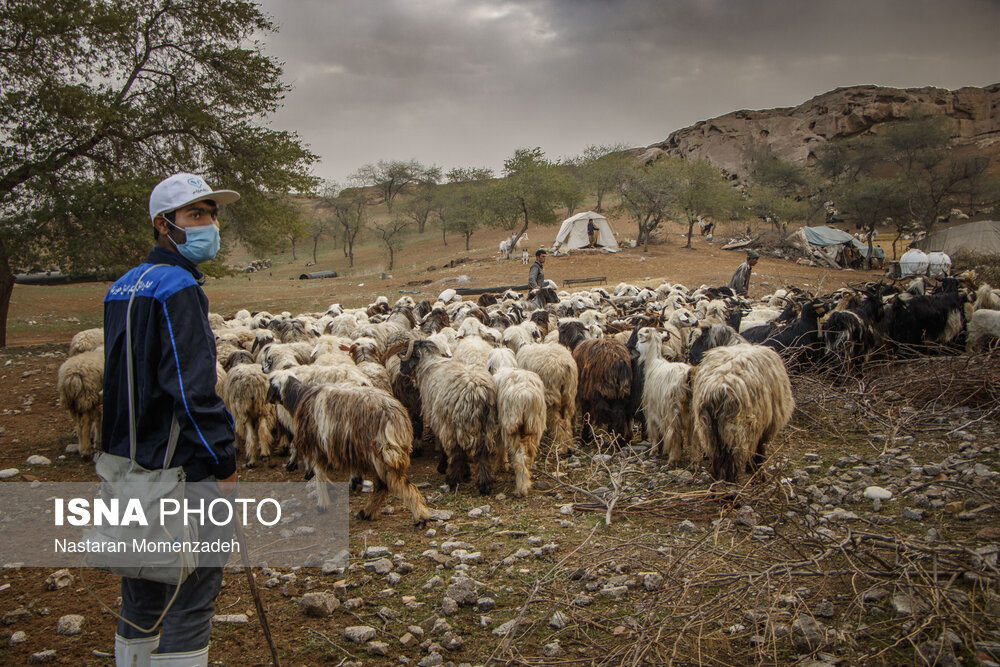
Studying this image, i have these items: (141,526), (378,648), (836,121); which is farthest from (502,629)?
(836,121)

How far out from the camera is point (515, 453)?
17.8ft

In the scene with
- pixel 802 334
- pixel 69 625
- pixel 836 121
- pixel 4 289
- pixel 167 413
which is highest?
pixel 836 121

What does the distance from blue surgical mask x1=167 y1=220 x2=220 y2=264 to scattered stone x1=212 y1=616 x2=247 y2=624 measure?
2.18m

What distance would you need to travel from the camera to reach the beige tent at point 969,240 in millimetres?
24406

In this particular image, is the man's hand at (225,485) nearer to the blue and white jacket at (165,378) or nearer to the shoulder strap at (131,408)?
the blue and white jacket at (165,378)

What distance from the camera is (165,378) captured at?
2.24m

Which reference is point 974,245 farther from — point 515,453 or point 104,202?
point 104,202

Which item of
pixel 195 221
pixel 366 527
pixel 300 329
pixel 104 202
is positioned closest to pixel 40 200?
pixel 104 202

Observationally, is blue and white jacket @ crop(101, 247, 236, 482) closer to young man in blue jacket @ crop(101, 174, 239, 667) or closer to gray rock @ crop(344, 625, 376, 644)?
young man in blue jacket @ crop(101, 174, 239, 667)

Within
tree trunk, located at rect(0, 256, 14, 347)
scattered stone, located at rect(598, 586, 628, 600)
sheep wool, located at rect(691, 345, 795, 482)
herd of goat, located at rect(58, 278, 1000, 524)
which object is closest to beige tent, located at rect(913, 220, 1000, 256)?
herd of goat, located at rect(58, 278, 1000, 524)

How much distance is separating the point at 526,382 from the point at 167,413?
11.7 feet

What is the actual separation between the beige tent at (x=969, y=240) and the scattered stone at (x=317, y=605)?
28.9 metres

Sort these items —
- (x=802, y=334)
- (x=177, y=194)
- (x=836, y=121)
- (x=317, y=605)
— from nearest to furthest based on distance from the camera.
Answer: (x=177, y=194), (x=317, y=605), (x=802, y=334), (x=836, y=121)

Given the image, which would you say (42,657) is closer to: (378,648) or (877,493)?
(378,648)
